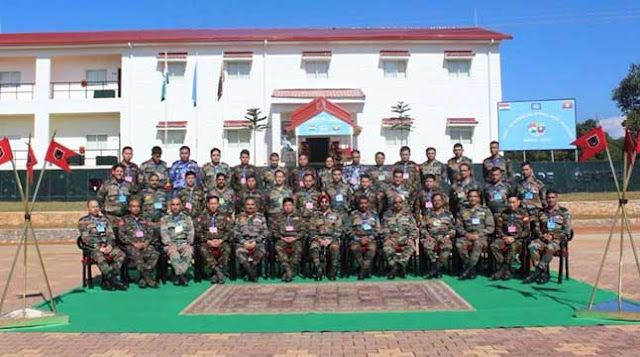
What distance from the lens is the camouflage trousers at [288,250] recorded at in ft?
28.3

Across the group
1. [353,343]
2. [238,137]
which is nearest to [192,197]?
[353,343]

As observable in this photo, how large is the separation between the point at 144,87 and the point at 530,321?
24890 millimetres

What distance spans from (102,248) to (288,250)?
111 inches

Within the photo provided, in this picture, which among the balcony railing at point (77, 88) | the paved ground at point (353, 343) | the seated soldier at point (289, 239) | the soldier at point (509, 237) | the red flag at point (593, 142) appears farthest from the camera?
the balcony railing at point (77, 88)

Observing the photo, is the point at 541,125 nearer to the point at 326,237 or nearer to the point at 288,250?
the point at 326,237

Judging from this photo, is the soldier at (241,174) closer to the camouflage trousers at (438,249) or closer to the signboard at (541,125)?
the camouflage trousers at (438,249)

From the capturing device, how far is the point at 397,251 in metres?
8.73

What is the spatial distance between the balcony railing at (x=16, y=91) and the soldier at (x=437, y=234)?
26.9 m

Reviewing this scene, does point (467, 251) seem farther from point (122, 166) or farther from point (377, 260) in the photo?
point (122, 166)

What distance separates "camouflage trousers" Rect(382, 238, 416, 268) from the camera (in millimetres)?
8680

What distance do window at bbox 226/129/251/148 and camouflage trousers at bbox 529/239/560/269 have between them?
66.0 feet

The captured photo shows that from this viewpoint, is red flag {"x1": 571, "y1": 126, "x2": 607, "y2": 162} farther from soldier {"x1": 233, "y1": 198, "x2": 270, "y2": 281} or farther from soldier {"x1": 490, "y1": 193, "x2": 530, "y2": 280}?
soldier {"x1": 233, "y1": 198, "x2": 270, "y2": 281}

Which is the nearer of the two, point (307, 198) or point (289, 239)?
point (289, 239)

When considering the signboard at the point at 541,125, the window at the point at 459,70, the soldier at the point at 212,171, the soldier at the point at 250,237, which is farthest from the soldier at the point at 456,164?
the window at the point at 459,70
